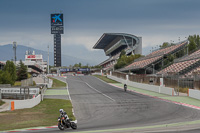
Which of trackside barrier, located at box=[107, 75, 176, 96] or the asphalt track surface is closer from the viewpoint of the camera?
the asphalt track surface

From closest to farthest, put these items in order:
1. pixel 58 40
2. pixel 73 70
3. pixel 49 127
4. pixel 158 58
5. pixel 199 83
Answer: pixel 49 127, pixel 199 83, pixel 158 58, pixel 73 70, pixel 58 40

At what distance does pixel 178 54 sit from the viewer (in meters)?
80.7

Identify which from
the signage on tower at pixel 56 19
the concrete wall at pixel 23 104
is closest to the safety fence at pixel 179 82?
the concrete wall at pixel 23 104

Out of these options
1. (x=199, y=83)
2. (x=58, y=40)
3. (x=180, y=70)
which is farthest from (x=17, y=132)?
(x=58, y=40)

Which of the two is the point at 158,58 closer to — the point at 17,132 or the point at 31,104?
the point at 31,104

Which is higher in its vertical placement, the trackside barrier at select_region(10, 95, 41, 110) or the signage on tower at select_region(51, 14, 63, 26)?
the signage on tower at select_region(51, 14, 63, 26)

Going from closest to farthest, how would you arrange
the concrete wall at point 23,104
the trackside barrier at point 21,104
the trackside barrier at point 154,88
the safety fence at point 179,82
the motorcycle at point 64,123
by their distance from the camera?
the motorcycle at point 64,123
the trackside barrier at point 21,104
the concrete wall at point 23,104
the safety fence at point 179,82
the trackside barrier at point 154,88

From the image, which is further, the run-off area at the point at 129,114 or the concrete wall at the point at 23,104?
the concrete wall at the point at 23,104

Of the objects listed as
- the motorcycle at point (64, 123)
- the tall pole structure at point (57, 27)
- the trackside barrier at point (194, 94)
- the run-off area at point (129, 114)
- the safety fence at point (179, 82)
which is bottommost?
the run-off area at point (129, 114)

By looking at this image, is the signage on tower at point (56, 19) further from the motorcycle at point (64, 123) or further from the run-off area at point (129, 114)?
the motorcycle at point (64, 123)

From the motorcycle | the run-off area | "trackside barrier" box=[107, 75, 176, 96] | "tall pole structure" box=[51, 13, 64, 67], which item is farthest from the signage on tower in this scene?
the motorcycle

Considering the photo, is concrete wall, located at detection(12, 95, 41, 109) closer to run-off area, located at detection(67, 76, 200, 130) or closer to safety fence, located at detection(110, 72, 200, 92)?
run-off area, located at detection(67, 76, 200, 130)

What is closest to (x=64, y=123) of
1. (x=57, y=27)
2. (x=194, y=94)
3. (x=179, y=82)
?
(x=194, y=94)

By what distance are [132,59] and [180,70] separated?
52.7 meters
